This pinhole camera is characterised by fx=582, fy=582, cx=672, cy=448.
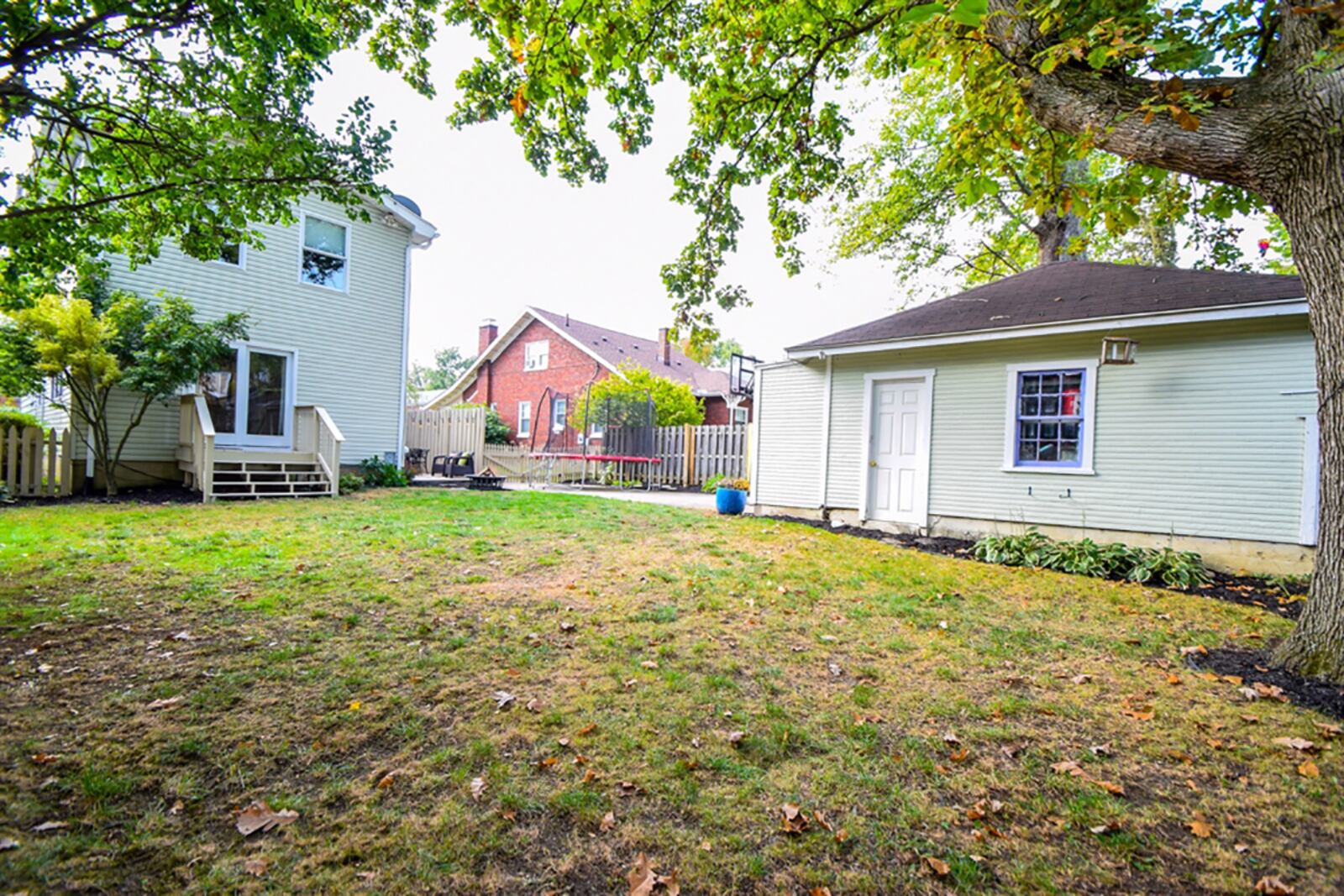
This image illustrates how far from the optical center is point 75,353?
8.41 metres

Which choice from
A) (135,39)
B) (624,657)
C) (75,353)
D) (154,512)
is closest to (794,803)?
(624,657)

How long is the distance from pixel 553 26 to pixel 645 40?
0.86 meters

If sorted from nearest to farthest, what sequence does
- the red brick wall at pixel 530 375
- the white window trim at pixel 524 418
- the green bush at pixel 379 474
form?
the green bush at pixel 379 474
the red brick wall at pixel 530 375
the white window trim at pixel 524 418

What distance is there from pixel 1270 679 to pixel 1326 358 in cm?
198

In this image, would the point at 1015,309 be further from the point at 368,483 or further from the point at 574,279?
the point at 574,279

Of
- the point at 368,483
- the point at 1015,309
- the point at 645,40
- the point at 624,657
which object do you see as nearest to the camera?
the point at 624,657

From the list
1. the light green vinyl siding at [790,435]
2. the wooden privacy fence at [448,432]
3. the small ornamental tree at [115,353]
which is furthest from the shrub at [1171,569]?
the wooden privacy fence at [448,432]

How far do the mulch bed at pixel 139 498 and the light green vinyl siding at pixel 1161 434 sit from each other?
12117mm

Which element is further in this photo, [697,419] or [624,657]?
[697,419]

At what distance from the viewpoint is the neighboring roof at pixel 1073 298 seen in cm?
701

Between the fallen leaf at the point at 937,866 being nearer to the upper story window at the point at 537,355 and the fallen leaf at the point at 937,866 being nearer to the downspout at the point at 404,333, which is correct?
the downspout at the point at 404,333

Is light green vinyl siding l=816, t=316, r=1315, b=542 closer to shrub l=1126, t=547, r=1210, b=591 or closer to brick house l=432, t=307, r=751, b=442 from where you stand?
shrub l=1126, t=547, r=1210, b=591

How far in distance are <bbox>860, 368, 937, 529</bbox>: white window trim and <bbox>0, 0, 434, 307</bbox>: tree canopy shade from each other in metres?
7.62

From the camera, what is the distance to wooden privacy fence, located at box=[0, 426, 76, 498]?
880 cm
